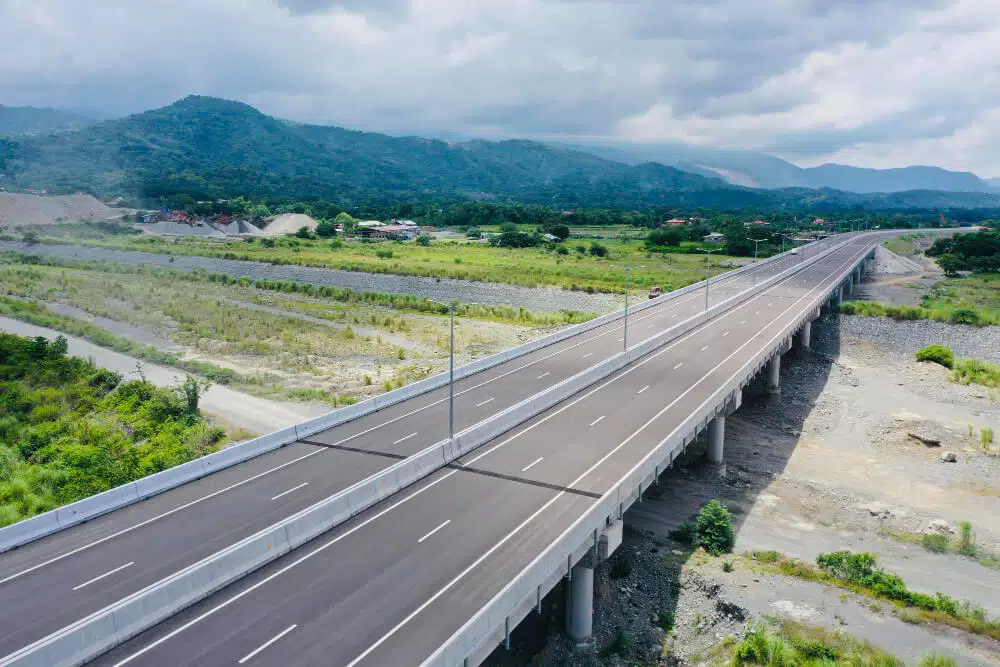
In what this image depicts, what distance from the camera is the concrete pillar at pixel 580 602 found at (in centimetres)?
2353

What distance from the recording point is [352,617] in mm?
18406

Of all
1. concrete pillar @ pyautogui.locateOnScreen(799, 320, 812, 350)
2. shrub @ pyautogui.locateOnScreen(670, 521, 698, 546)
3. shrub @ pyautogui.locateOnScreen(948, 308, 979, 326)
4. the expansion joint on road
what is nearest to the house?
concrete pillar @ pyautogui.locateOnScreen(799, 320, 812, 350)

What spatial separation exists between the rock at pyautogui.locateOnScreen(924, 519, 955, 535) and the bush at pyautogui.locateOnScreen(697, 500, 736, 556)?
1036 cm

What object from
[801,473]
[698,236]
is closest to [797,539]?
[801,473]

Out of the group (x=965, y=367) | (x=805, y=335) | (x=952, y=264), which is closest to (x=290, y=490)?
(x=805, y=335)

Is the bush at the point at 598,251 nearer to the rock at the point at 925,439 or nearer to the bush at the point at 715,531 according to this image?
the rock at the point at 925,439

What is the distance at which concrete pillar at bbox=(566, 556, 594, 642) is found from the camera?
2353cm

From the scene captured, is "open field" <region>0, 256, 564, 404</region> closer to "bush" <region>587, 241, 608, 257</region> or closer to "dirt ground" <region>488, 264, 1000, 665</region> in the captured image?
"dirt ground" <region>488, 264, 1000, 665</region>

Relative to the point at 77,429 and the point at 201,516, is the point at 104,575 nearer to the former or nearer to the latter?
the point at 201,516

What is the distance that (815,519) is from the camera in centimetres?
3534

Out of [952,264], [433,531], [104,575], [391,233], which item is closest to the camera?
[104,575]

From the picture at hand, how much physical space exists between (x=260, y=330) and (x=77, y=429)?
28.6 meters

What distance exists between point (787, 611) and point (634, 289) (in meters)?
Answer: 81.5

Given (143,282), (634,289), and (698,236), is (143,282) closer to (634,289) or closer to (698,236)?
(634,289)
